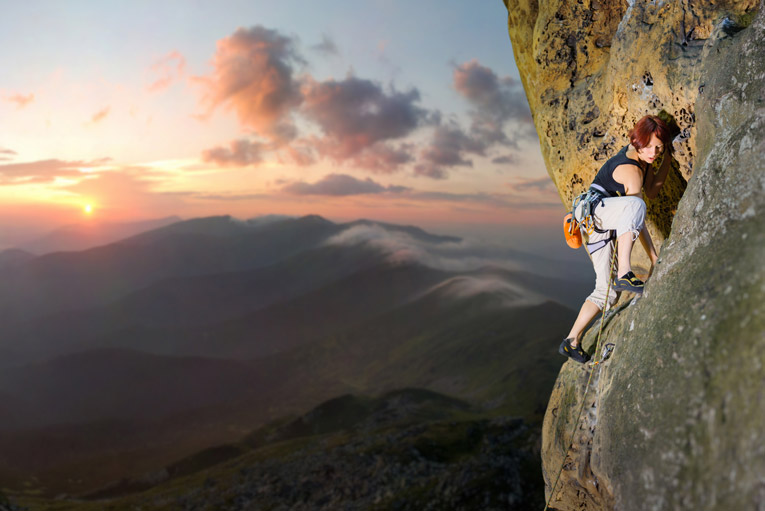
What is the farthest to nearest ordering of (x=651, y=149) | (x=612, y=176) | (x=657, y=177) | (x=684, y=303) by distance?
1. (x=657, y=177)
2. (x=612, y=176)
3. (x=651, y=149)
4. (x=684, y=303)

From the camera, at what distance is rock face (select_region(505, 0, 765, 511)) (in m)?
6.61

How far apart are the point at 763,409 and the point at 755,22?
760cm

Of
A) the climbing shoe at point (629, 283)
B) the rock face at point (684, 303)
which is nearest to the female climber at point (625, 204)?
the climbing shoe at point (629, 283)

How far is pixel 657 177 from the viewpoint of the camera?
12.0 meters

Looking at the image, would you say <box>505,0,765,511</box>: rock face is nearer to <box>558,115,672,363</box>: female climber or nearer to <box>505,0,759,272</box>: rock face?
<box>505,0,759,272</box>: rock face

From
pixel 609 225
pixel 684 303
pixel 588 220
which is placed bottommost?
pixel 684 303

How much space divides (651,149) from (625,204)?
1.48 m

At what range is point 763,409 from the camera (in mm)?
6000

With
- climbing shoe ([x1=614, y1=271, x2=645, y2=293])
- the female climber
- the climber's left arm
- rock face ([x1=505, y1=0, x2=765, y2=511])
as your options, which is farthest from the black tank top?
climbing shoe ([x1=614, y1=271, x2=645, y2=293])

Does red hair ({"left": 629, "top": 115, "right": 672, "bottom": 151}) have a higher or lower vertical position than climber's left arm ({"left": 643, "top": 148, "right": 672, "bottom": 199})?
higher

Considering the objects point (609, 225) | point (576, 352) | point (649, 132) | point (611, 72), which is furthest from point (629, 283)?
point (611, 72)

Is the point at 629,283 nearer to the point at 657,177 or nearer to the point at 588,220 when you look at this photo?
the point at 588,220

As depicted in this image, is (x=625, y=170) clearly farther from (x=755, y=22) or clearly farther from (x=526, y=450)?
(x=526, y=450)

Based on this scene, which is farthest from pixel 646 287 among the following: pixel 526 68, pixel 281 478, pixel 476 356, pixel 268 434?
pixel 476 356
